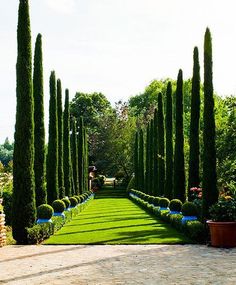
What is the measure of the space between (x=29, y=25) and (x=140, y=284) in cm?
1175

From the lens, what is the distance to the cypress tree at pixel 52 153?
25109mm

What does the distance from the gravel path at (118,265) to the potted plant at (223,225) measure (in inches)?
18.0

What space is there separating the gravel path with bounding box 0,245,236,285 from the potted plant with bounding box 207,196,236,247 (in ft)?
1.50

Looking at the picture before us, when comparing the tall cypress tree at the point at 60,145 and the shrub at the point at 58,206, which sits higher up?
the tall cypress tree at the point at 60,145

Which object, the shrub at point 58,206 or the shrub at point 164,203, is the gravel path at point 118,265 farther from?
the shrub at point 164,203

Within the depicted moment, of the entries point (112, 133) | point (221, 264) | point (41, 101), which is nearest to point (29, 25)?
point (41, 101)

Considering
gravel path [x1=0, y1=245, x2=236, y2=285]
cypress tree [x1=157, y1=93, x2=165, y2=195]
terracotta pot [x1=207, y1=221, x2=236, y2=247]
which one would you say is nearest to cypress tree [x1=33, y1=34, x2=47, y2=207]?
gravel path [x1=0, y1=245, x2=236, y2=285]

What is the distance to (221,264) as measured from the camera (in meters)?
10.3

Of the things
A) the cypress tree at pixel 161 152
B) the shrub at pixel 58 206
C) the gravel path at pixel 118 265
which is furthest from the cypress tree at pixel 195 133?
the cypress tree at pixel 161 152

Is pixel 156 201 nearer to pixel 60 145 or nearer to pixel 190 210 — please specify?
pixel 60 145

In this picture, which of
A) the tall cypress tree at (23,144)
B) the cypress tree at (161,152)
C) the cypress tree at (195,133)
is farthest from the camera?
the cypress tree at (161,152)

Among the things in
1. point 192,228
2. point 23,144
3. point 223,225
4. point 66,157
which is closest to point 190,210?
point 192,228

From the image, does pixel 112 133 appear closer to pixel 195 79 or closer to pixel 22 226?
pixel 195 79

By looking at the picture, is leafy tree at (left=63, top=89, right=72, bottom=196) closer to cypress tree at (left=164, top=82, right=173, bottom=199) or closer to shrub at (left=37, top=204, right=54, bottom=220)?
cypress tree at (left=164, top=82, right=173, bottom=199)
